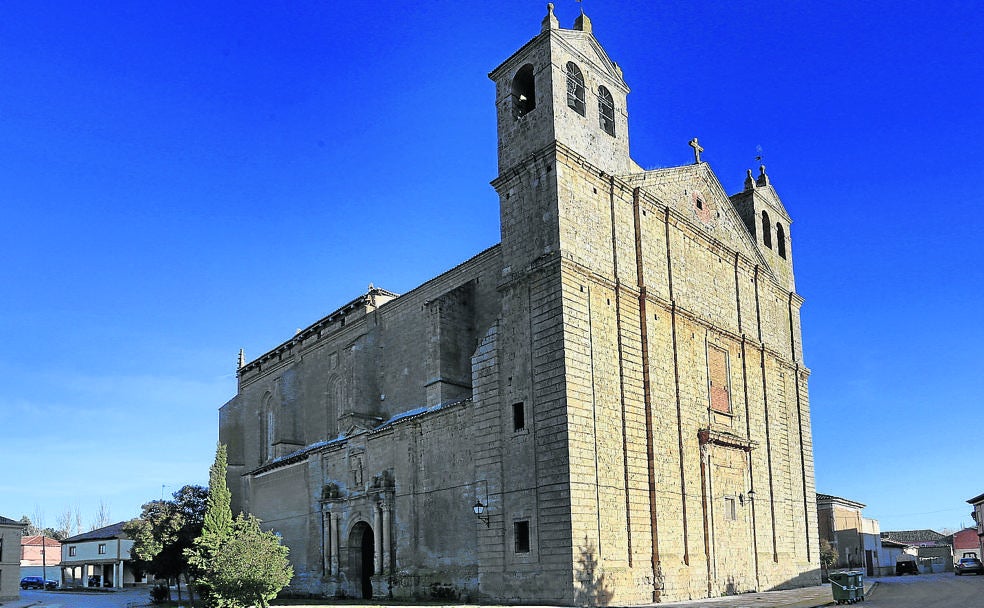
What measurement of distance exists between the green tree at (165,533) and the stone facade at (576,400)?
453cm

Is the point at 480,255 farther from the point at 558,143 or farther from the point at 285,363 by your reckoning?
the point at 285,363

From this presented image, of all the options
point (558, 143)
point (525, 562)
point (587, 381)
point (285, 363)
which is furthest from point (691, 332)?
point (285, 363)

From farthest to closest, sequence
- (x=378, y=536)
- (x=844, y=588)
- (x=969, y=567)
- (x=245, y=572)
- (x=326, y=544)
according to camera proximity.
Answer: (x=969, y=567)
(x=326, y=544)
(x=378, y=536)
(x=245, y=572)
(x=844, y=588)

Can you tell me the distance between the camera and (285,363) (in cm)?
4406

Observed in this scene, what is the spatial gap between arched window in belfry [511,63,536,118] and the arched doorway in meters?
16.5

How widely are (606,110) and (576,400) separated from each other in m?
10.4

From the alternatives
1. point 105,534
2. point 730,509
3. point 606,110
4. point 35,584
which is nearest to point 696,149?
point 606,110

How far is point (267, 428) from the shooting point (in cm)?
4528

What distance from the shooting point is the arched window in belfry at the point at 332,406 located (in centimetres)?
3830

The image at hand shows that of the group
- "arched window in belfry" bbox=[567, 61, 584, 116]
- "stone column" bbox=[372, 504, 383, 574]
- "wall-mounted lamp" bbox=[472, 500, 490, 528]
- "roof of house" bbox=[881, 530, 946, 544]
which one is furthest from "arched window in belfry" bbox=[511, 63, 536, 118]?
"roof of house" bbox=[881, 530, 946, 544]

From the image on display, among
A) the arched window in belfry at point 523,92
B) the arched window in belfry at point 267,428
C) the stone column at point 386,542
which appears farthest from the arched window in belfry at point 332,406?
the arched window in belfry at point 523,92

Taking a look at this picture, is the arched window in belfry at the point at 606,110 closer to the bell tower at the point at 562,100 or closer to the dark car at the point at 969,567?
the bell tower at the point at 562,100

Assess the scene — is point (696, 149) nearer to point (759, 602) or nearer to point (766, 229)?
point (766, 229)

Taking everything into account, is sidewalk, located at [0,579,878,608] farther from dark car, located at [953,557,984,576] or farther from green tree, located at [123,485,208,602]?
dark car, located at [953,557,984,576]
